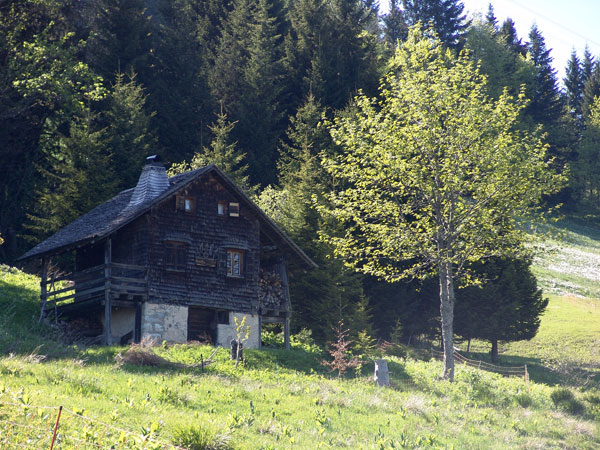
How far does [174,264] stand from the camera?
104 feet

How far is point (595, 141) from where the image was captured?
331 feet

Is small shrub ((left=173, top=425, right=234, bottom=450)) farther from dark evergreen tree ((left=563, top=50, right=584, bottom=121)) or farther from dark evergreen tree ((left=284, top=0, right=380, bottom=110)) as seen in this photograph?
dark evergreen tree ((left=563, top=50, right=584, bottom=121))

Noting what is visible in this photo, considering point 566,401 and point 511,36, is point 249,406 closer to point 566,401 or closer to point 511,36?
point 566,401

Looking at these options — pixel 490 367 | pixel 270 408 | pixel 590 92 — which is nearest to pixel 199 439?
pixel 270 408

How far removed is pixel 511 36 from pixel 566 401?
94230 mm

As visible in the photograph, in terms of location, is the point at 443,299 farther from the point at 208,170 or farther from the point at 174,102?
the point at 174,102

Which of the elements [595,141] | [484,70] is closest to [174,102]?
[484,70]

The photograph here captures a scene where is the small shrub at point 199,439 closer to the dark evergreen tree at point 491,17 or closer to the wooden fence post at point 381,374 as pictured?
the wooden fence post at point 381,374

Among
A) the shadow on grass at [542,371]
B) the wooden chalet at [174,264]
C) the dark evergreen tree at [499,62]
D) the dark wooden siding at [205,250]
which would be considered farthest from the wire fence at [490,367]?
the dark evergreen tree at [499,62]

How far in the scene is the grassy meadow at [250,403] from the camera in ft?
42.5

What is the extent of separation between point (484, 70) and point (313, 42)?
37.9 metres

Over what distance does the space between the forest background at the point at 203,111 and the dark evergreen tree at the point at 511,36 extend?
46.9 meters

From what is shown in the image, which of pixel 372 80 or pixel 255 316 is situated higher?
pixel 372 80

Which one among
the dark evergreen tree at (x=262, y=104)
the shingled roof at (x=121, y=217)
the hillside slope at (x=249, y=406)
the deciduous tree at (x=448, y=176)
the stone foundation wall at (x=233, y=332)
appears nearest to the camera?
the hillside slope at (x=249, y=406)
